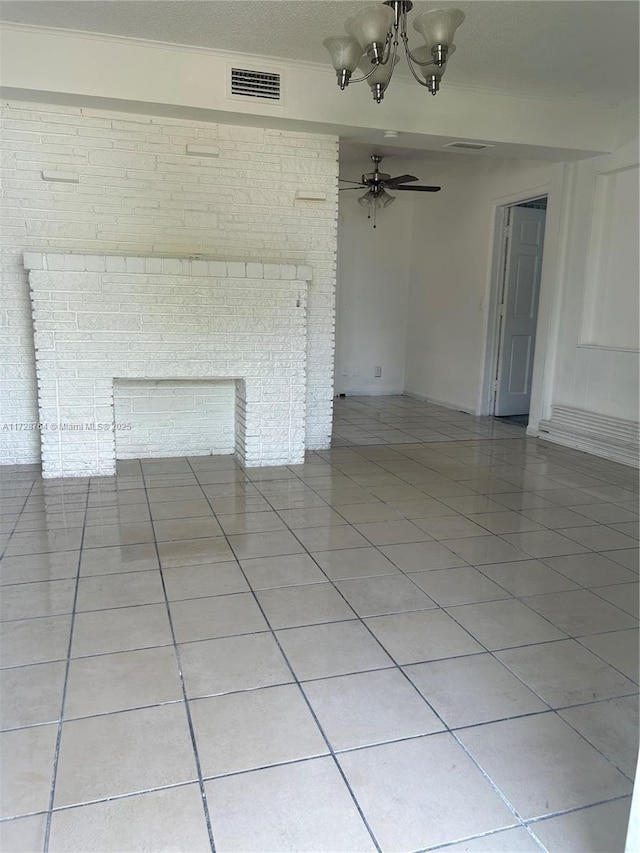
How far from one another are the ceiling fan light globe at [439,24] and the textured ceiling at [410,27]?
77cm

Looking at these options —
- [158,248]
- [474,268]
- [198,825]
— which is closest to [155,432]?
[158,248]

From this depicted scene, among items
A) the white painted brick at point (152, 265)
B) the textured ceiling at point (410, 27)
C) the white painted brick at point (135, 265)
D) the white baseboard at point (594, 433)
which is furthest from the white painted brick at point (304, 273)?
the white baseboard at point (594, 433)

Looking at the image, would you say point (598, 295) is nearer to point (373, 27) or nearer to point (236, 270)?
point (236, 270)

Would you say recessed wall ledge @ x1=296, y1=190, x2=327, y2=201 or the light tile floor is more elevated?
recessed wall ledge @ x1=296, y1=190, x2=327, y2=201

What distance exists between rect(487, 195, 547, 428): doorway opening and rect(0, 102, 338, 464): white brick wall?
2.55 meters

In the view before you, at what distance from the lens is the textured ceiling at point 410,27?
3277 millimetres

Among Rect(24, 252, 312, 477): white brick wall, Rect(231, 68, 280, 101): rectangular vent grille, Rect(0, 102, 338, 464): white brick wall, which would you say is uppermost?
Rect(231, 68, 280, 101): rectangular vent grille

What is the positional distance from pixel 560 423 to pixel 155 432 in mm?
3570

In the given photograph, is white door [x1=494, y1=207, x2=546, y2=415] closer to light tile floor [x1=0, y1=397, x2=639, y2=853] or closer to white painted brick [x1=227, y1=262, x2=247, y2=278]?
light tile floor [x1=0, y1=397, x2=639, y2=853]

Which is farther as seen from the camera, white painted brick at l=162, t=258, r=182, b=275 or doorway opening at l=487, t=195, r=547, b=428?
doorway opening at l=487, t=195, r=547, b=428

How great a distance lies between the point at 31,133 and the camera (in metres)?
3.99

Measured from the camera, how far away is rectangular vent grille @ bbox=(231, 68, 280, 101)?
3965 millimetres

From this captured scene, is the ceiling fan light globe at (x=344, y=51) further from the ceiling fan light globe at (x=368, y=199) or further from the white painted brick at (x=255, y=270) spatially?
the ceiling fan light globe at (x=368, y=199)

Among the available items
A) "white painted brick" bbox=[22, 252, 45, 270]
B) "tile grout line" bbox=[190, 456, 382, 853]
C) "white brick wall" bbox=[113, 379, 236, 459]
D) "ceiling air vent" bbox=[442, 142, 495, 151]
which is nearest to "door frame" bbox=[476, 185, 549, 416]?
"ceiling air vent" bbox=[442, 142, 495, 151]
